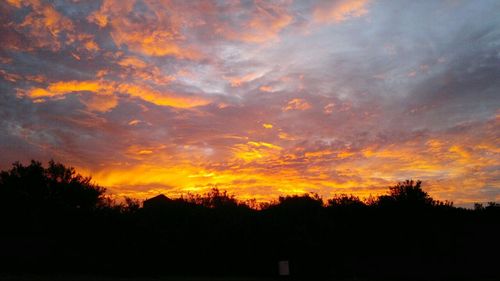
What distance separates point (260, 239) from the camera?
31.3m

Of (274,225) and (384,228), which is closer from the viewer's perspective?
(274,225)

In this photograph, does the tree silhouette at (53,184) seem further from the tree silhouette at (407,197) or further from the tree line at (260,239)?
the tree silhouette at (407,197)

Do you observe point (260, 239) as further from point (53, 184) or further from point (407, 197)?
point (53, 184)

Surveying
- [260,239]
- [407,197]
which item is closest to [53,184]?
[260,239]

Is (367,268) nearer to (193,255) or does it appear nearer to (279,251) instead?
(279,251)

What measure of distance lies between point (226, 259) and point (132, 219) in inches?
289

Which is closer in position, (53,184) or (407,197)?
(407,197)

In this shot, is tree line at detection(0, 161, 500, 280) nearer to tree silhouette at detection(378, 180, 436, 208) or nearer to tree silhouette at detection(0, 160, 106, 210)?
tree silhouette at detection(378, 180, 436, 208)

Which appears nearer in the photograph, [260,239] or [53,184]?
[260,239]

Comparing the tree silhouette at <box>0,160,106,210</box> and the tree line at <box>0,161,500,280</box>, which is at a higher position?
the tree silhouette at <box>0,160,106,210</box>

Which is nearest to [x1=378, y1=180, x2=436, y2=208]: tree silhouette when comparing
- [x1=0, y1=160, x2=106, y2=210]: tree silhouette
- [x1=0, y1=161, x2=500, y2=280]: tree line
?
[x1=0, y1=161, x2=500, y2=280]: tree line

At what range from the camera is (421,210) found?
108 feet

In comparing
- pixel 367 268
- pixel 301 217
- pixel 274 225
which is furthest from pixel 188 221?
pixel 367 268

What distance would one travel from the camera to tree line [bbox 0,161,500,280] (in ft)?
96.0
